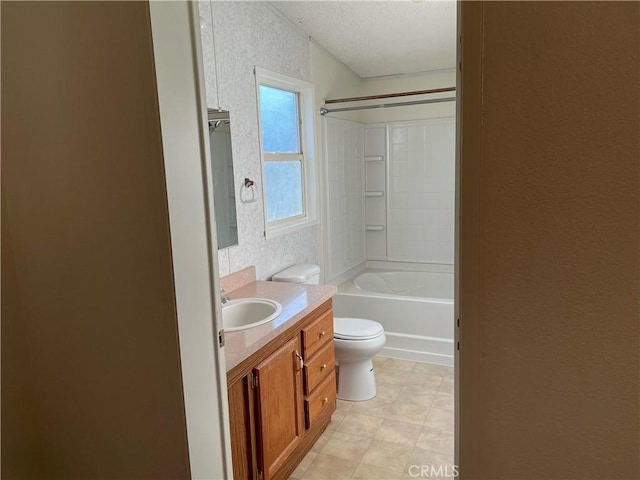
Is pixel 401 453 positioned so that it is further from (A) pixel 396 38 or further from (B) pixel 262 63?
(A) pixel 396 38

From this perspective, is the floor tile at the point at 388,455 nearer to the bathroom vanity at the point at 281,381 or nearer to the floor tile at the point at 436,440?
the floor tile at the point at 436,440

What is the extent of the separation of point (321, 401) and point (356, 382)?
52cm

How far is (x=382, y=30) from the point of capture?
3.31 meters

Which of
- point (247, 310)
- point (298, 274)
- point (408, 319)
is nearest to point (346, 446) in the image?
point (247, 310)

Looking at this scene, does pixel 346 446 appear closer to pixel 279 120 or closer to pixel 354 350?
pixel 354 350

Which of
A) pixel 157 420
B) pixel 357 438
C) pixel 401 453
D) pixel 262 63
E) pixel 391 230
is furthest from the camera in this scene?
pixel 391 230

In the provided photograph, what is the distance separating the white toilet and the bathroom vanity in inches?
9.9

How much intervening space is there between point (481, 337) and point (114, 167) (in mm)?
989

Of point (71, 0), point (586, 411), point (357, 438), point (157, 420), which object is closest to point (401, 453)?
point (357, 438)

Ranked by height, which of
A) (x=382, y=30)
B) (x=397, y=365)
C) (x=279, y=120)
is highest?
(x=382, y=30)

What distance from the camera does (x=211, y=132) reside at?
244 cm

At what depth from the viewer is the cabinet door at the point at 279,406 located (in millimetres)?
1928

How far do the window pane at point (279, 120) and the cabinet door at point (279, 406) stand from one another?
56.3 inches

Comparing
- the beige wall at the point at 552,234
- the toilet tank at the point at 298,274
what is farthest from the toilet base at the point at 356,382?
the beige wall at the point at 552,234
